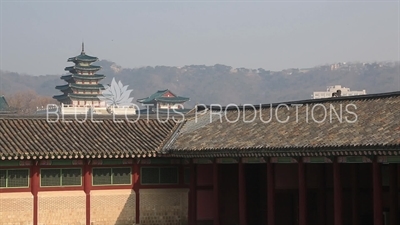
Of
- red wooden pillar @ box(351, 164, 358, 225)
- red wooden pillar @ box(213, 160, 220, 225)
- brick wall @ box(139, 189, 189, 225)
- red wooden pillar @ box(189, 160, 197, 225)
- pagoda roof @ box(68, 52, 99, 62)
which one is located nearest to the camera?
red wooden pillar @ box(351, 164, 358, 225)

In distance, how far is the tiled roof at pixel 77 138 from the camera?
28.2 meters

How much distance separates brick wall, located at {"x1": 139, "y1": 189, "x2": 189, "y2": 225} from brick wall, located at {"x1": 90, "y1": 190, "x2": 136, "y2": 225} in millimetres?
454

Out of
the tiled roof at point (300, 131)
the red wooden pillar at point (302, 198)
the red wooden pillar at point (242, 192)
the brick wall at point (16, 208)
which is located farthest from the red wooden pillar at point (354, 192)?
the brick wall at point (16, 208)

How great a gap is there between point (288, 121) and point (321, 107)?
129cm

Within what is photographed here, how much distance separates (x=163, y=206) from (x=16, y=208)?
19.1 ft

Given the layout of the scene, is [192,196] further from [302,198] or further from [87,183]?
[302,198]

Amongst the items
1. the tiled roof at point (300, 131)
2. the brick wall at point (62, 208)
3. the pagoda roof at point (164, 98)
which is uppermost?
the pagoda roof at point (164, 98)

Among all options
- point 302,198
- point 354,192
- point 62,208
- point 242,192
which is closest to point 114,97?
point 62,208

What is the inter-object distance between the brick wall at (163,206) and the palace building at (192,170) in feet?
0.13

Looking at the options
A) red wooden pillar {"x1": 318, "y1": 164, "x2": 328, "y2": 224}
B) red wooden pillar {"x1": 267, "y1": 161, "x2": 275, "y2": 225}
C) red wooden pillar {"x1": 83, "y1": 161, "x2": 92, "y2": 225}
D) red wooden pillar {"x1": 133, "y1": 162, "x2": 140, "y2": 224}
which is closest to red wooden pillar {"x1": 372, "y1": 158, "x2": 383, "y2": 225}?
red wooden pillar {"x1": 267, "y1": 161, "x2": 275, "y2": 225}

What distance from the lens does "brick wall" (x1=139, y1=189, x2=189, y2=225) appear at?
101 feet

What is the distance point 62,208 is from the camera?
29469mm

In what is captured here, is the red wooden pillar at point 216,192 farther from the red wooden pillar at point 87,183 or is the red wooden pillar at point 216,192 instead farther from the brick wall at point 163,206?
the red wooden pillar at point 87,183

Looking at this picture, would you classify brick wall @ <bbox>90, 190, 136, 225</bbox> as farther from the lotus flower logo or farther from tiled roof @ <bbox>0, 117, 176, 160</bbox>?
the lotus flower logo
